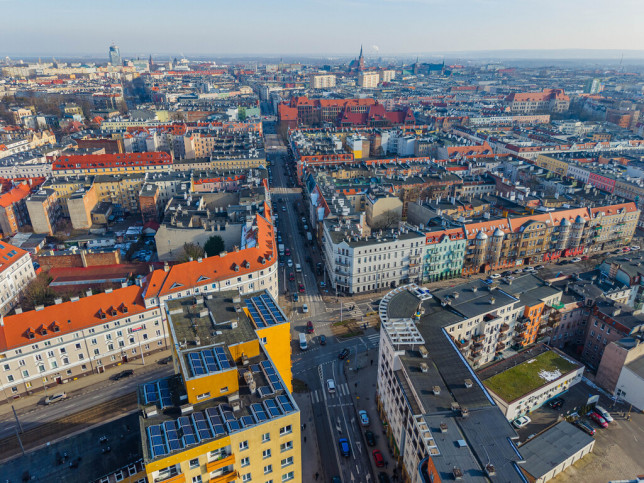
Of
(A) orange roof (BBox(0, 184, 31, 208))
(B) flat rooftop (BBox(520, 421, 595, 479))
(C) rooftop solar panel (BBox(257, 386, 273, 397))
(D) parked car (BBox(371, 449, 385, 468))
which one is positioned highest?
(C) rooftop solar panel (BBox(257, 386, 273, 397))

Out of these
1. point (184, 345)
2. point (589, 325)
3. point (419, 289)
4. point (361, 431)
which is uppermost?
point (184, 345)

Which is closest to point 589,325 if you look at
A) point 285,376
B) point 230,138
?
point 285,376

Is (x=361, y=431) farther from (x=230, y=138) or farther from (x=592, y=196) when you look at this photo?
(x=230, y=138)

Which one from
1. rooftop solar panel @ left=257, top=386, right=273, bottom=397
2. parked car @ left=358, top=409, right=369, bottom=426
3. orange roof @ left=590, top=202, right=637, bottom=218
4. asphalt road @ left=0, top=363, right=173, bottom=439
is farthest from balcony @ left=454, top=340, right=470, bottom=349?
orange roof @ left=590, top=202, right=637, bottom=218

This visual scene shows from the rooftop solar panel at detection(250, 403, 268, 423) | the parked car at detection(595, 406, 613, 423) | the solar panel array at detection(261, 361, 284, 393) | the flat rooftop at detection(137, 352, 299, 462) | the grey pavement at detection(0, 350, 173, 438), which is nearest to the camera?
the flat rooftop at detection(137, 352, 299, 462)

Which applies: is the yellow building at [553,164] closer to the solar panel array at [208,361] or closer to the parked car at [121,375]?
the parked car at [121,375]

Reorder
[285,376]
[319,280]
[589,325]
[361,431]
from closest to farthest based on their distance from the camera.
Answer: [285,376], [361,431], [589,325], [319,280]

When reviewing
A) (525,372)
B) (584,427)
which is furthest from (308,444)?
(584,427)

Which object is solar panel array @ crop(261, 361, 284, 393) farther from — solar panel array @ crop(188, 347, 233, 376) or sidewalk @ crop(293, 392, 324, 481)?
sidewalk @ crop(293, 392, 324, 481)
